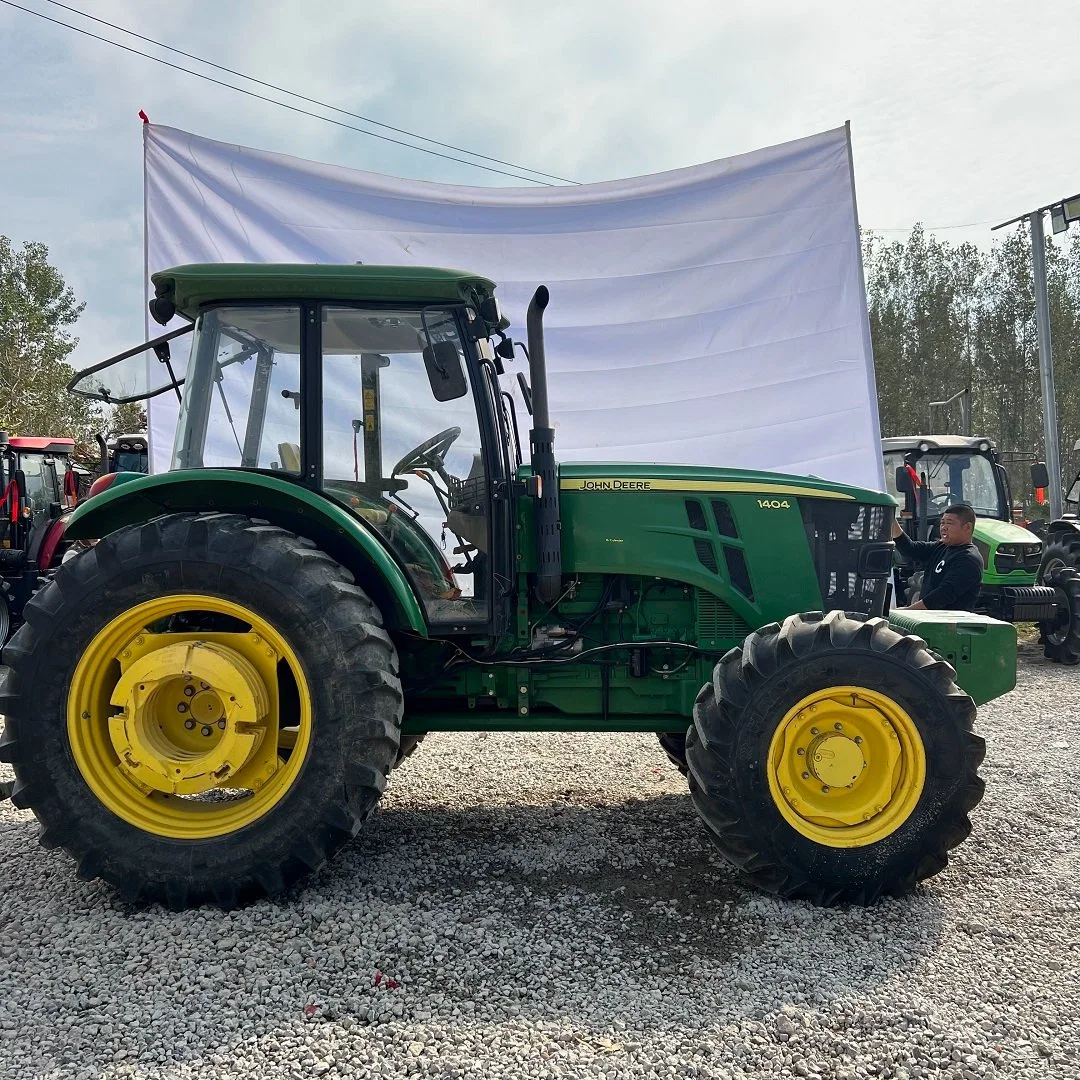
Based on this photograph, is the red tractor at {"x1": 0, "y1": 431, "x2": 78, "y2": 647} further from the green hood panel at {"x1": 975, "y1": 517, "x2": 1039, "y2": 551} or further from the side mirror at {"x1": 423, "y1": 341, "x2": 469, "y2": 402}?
the green hood panel at {"x1": 975, "y1": 517, "x2": 1039, "y2": 551}

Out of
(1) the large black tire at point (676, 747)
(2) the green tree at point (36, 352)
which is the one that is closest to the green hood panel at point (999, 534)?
(1) the large black tire at point (676, 747)

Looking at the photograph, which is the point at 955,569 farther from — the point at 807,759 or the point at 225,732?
the point at 225,732

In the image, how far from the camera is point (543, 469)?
324 centimetres

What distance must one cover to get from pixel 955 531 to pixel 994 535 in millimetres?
2618

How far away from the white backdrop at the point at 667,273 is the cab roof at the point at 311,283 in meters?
3.17

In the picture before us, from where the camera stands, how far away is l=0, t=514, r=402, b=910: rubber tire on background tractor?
2873mm

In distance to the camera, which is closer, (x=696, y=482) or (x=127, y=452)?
(x=696, y=482)

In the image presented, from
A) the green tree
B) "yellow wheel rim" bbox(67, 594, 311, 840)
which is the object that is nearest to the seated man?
"yellow wheel rim" bbox(67, 594, 311, 840)

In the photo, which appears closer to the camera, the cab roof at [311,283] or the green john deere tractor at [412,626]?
the green john deere tractor at [412,626]

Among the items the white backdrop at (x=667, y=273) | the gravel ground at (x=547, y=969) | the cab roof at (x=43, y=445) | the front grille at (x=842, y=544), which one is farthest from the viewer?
the cab roof at (x=43, y=445)

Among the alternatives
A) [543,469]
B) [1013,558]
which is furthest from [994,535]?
[543,469]

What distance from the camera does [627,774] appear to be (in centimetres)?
455

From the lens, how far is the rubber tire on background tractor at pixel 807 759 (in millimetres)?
2934

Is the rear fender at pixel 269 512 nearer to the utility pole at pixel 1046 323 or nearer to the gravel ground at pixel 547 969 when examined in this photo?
the gravel ground at pixel 547 969
